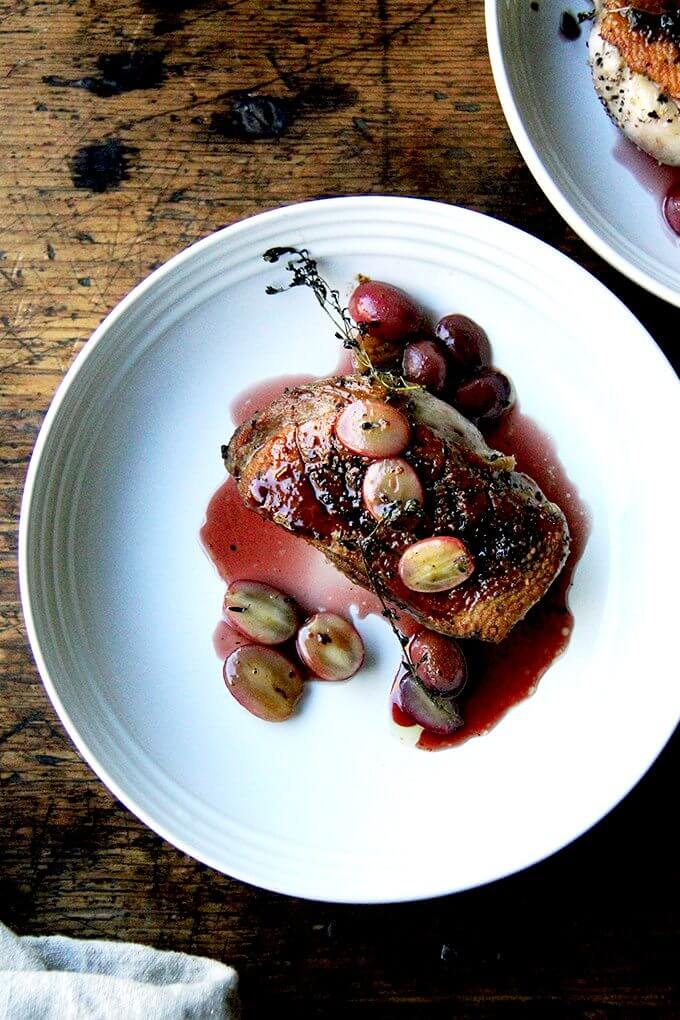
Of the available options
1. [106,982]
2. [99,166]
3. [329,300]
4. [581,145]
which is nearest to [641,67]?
[581,145]

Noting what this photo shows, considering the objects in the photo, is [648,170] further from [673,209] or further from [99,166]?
[99,166]

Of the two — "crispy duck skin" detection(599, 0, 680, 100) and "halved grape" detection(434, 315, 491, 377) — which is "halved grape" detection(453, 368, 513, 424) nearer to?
"halved grape" detection(434, 315, 491, 377)

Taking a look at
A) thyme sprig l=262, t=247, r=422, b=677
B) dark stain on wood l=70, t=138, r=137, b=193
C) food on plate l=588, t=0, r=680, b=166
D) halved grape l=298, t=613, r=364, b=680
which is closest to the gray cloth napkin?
halved grape l=298, t=613, r=364, b=680

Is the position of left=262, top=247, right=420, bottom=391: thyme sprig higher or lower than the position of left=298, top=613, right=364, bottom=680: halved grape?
higher

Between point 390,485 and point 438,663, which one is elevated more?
point 390,485

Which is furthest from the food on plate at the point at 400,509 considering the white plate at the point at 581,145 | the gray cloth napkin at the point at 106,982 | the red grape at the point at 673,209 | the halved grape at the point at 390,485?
the gray cloth napkin at the point at 106,982

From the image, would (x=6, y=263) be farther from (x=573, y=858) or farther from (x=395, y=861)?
(x=573, y=858)
